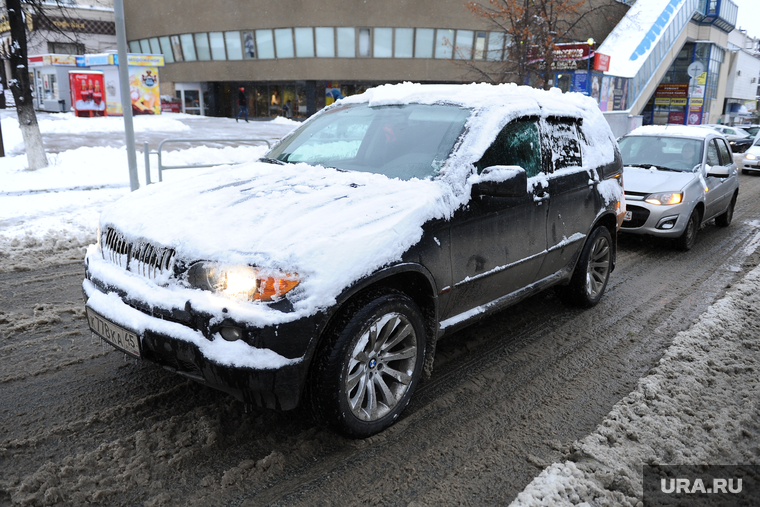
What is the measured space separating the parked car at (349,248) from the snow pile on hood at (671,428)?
100 cm

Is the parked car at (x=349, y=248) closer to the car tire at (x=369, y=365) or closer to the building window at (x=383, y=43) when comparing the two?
the car tire at (x=369, y=365)

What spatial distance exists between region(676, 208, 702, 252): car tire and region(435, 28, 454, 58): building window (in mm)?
35210

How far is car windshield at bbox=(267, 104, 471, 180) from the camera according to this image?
144 inches

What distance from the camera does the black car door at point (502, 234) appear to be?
3469 mm

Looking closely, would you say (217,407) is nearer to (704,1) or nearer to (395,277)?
(395,277)

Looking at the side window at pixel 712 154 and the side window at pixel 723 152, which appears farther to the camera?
the side window at pixel 723 152

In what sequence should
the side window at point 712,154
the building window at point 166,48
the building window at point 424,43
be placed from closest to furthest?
the side window at point 712,154
the building window at point 424,43
the building window at point 166,48

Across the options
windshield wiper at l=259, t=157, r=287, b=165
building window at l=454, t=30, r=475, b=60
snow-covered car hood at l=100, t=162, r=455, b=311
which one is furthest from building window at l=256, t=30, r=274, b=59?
snow-covered car hood at l=100, t=162, r=455, b=311

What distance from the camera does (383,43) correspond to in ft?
133

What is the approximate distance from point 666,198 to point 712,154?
6.38 feet

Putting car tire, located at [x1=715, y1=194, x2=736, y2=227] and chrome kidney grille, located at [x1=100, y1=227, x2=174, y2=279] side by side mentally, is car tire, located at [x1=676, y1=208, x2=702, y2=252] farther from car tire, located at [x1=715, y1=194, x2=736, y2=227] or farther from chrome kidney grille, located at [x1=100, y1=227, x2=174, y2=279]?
chrome kidney grille, located at [x1=100, y1=227, x2=174, y2=279]

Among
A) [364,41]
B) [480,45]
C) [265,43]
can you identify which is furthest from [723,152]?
[265,43]

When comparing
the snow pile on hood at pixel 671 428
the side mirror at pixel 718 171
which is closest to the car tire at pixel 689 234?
the side mirror at pixel 718 171

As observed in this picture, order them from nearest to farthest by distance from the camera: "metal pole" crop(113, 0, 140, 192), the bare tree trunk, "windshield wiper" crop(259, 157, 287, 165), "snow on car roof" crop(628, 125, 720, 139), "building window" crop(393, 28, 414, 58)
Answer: "windshield wiper" crop(259, 157, 287, 165) → "metal pole" crop(113, 0, 140, 192) → "snow on car roof" crop(628, 125, 720, 139) → the bare tree trunk → "building window" crop(393, 28, 414, 58)
